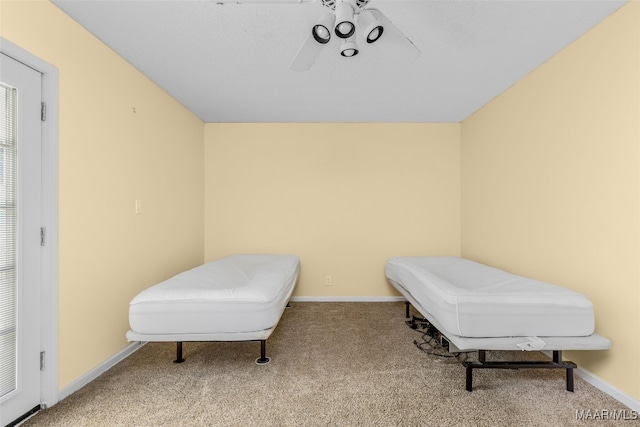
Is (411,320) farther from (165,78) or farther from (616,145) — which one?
(165,78)

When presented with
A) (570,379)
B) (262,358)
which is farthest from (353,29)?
(570,379)

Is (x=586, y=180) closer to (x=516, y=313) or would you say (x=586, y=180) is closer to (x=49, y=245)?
(x=516, y=313)

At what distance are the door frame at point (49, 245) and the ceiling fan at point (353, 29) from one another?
1393mm

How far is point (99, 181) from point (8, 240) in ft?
1.92

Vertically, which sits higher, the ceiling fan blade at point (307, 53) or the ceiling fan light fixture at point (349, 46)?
the ceiling fan blade at point (307, 53)

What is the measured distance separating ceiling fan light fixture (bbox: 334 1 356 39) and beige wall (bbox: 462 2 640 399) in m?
1.56

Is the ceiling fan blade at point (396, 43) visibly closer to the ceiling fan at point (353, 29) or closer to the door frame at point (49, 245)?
the ceiling fan at point (353, 29)

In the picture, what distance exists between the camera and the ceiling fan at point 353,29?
121 centimetres

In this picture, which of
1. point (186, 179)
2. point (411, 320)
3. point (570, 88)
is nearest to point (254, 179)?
point (186, 179)

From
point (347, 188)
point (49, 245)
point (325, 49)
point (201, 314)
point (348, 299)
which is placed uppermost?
point (325, 49)

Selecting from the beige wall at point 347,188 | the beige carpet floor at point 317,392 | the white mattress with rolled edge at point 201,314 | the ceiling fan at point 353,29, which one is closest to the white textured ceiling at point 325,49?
the beige wall at point 347,188

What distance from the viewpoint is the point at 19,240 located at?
1.40 meters

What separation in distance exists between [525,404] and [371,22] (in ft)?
6.82

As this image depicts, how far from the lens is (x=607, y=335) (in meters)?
1.62
